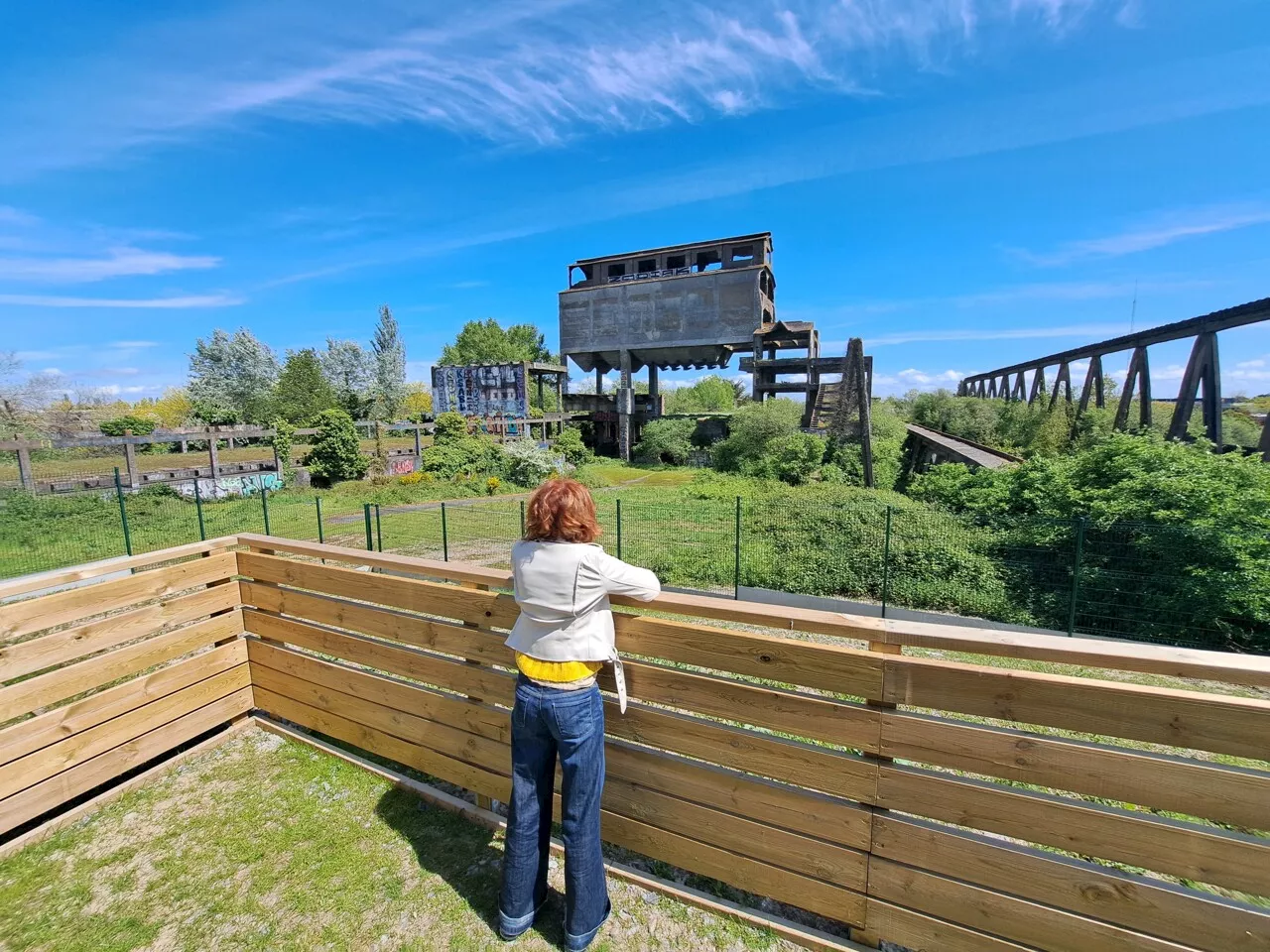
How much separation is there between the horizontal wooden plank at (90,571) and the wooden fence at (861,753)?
0.37 feet

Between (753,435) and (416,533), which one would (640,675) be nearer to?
(416,533)

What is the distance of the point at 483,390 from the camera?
3684cm

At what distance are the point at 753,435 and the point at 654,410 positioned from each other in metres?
13.6

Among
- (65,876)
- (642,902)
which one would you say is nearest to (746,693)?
(642,902)

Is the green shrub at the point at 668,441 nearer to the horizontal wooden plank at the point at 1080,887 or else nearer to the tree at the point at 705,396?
the horizontal wooden plank at the point at 1080,887

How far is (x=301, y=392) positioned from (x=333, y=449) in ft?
83.8

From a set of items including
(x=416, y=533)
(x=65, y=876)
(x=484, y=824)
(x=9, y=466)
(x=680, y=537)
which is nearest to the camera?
(x=65, y=876)

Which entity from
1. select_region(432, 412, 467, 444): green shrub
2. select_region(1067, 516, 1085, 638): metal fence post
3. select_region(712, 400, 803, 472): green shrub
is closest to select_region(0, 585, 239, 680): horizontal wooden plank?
select_region(1067, 516, 1085, 638): metal fence post

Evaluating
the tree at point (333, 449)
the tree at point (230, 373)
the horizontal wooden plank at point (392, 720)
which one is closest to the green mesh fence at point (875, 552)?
the horizontal wooden plank at point (392, 720)

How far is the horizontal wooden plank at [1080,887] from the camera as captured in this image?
1.66m

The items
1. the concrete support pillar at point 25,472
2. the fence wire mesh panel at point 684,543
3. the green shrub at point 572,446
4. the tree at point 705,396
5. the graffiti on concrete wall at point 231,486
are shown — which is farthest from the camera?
the tree at point 705,396

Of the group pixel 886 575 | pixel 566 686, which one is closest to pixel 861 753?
pixel 566 686

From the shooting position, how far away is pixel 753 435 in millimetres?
23922

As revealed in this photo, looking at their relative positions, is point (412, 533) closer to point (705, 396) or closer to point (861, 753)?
point (861, 753)
